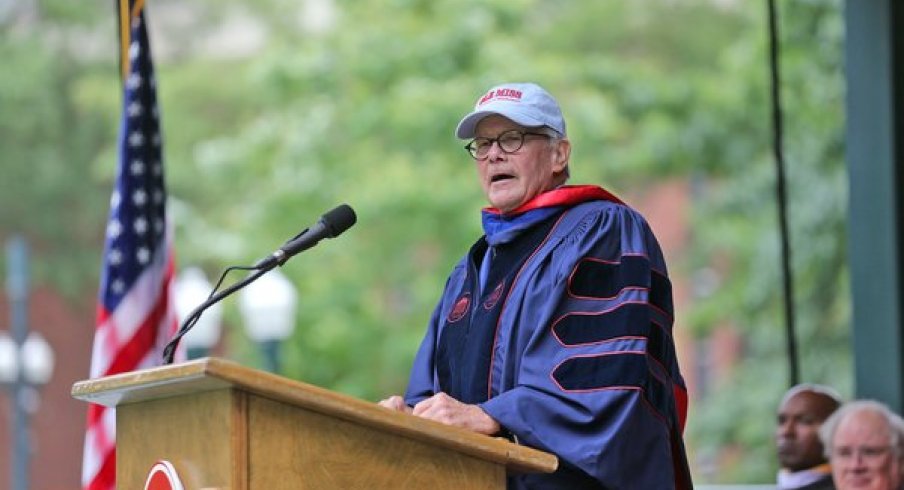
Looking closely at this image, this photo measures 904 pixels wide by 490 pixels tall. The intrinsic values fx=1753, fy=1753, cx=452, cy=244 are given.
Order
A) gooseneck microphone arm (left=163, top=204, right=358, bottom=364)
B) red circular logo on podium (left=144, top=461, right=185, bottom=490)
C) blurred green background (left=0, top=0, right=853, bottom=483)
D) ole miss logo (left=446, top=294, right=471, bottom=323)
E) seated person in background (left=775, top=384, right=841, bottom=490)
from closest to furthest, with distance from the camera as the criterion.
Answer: red circular logo on podium (left=144, top=461, right=185, bottom=490) < gooseneck microphone arm (left=163, top=204, right=358, bottom=364) < ole miss logo (left=446, top=294, right=471, bottom=323) < seated person in background (left=775, top=384, right=841, bottom=490) < blurred green background (left=0, top=0, right=853, bottom=483)

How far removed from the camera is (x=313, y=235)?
12.1 ft

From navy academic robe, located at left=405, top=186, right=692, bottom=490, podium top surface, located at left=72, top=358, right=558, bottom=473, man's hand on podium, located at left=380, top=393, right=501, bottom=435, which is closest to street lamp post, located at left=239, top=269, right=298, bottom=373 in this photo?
navy academic robe, located at left=405, top=186, right=692, bottom=490

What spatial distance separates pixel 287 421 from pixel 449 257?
55.1 ft

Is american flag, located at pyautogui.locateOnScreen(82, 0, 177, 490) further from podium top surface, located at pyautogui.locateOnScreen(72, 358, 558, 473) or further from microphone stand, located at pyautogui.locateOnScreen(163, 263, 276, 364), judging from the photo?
podium top surface, located at pyautogui.locateOnScreen(72, 358, 558, 473)

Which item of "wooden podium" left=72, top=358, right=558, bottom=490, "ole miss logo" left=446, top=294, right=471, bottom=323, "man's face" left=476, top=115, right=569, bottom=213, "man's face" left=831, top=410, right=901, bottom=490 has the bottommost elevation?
"man's face" left=831, top=410, right=901, bottom=490

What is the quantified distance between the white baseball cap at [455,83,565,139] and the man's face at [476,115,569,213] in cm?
3

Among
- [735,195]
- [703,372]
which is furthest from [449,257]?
[703,372]

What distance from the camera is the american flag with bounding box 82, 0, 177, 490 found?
5.55 m

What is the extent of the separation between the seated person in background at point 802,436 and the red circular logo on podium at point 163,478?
11.5 feet

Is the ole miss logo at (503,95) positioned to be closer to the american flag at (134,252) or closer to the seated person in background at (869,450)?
the american flag at (134,252)

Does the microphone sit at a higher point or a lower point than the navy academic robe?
higher

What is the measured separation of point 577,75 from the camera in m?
21.4

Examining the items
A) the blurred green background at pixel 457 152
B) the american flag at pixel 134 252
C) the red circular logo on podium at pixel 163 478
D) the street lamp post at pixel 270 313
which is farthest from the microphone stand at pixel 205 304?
the blurred green background at pixel 457 152

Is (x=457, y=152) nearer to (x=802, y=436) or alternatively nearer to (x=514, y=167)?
(x=802, y=436)
